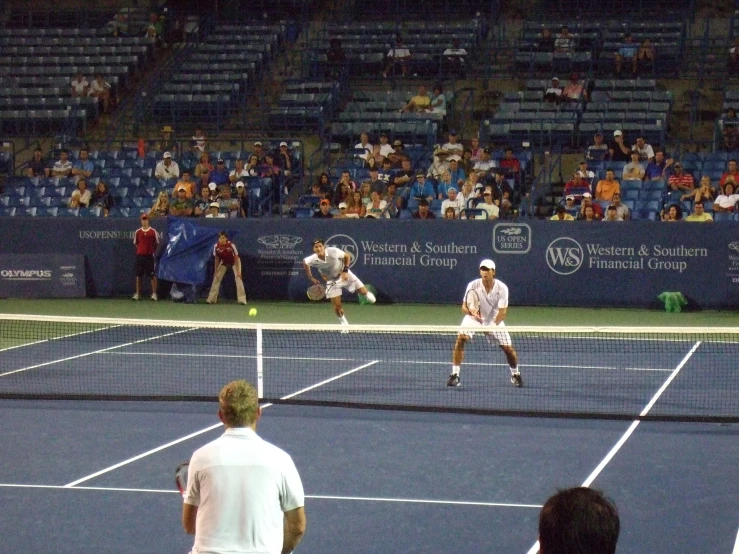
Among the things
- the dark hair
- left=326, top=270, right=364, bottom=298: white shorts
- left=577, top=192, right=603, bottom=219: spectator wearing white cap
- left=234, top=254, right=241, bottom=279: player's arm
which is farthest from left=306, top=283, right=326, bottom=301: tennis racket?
the dark hair

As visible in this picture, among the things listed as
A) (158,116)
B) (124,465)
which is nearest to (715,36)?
(158,116)

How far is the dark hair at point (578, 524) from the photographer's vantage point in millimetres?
3525

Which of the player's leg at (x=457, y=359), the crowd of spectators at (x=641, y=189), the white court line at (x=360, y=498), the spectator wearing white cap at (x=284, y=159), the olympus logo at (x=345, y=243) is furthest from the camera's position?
the spectator wearing white cap at (x=284, y=159)

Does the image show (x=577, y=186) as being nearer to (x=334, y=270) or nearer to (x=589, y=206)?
(x=589, y=206)

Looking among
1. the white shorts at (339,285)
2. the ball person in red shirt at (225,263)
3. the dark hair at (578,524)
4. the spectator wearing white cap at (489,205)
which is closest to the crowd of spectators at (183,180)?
the ball person in red shirt at (225,263)

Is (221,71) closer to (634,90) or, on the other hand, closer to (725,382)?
(634,90)

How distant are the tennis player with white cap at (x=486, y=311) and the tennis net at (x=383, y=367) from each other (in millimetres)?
264

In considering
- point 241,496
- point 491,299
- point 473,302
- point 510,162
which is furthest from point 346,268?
point 241,496

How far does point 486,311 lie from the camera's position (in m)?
14.9

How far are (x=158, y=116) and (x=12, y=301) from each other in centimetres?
848

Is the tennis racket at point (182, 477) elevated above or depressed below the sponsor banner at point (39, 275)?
above

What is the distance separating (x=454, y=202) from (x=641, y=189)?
3823 mm

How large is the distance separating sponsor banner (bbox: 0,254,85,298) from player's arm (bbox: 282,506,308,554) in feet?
69.3

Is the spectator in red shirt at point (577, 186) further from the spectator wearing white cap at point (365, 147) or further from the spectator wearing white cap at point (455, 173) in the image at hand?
the spectator wearing white cap at point (365, 147)
